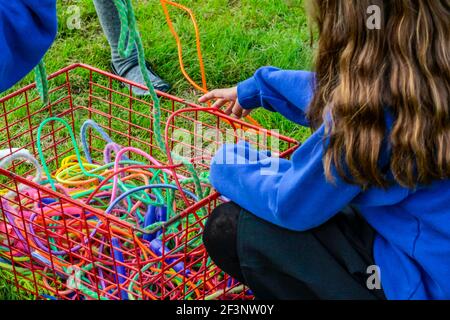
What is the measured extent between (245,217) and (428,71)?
397 mm

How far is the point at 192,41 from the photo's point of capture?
2332 mm

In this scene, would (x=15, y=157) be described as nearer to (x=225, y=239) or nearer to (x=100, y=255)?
(x=100, y=255)

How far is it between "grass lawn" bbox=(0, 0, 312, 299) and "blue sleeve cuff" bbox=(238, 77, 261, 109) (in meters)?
0.62

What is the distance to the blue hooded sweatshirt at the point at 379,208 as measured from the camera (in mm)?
1081

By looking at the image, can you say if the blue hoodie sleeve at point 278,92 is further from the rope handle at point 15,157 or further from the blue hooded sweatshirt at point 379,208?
the rope handle at point 15,157

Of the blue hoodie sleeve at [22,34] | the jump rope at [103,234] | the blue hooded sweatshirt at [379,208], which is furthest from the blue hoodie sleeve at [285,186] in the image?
the blue hoodie sleeve at [22,34]

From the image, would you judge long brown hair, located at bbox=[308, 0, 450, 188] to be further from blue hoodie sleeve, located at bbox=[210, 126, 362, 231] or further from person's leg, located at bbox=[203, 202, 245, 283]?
person's leg, located at bbox=[203, 202, 245, 283]

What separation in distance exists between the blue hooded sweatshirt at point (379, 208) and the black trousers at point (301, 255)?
2cm

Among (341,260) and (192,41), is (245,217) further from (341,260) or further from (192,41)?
(192,41)

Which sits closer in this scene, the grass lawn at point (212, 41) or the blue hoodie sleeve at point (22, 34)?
the blue hoodie sleeve at point (22, 34)

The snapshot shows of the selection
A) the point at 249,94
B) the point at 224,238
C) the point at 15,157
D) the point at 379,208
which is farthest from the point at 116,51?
the point at 379,208

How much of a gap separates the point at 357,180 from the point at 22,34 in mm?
530
